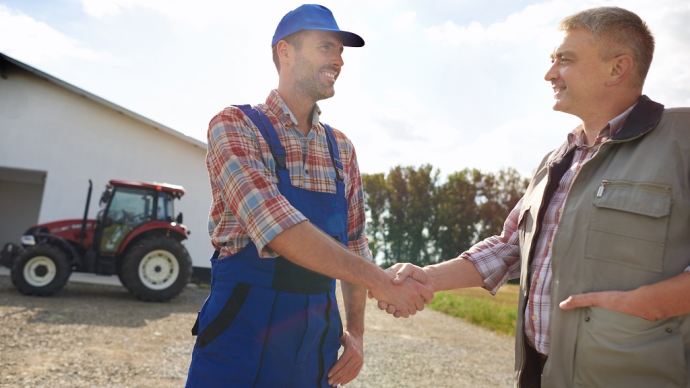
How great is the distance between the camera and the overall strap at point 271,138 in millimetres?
2014

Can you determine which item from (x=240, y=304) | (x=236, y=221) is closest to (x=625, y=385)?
(x=240, y=304)

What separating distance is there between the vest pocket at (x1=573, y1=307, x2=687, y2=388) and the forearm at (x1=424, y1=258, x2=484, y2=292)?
74 centimetres

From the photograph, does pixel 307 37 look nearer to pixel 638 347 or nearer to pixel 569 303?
pixel 569 303

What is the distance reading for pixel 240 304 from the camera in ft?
6.11

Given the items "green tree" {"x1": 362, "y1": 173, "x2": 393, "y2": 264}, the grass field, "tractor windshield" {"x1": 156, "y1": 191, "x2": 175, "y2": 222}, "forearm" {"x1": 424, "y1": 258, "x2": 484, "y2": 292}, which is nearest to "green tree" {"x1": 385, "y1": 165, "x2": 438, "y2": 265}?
"green tree" {"x1": 362, "y1": 173, "x2": 393, "y2": 264}

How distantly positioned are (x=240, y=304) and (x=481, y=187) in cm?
3579

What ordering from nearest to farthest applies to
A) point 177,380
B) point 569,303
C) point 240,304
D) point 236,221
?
point 569,303, point 240,304, point 236,221, point 177,380

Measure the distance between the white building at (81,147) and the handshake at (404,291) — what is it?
499 inches

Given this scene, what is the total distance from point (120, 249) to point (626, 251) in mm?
9723

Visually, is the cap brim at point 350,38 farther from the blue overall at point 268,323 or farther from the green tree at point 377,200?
the green tree at point 377,200

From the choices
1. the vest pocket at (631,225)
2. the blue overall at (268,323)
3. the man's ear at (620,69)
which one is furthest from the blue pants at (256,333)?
the man's ear at (620,69)

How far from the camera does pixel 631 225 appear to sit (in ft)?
5.54

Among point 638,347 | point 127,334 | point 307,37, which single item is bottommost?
point 127,334

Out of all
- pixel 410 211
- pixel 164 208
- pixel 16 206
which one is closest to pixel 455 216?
pixel 410 211
